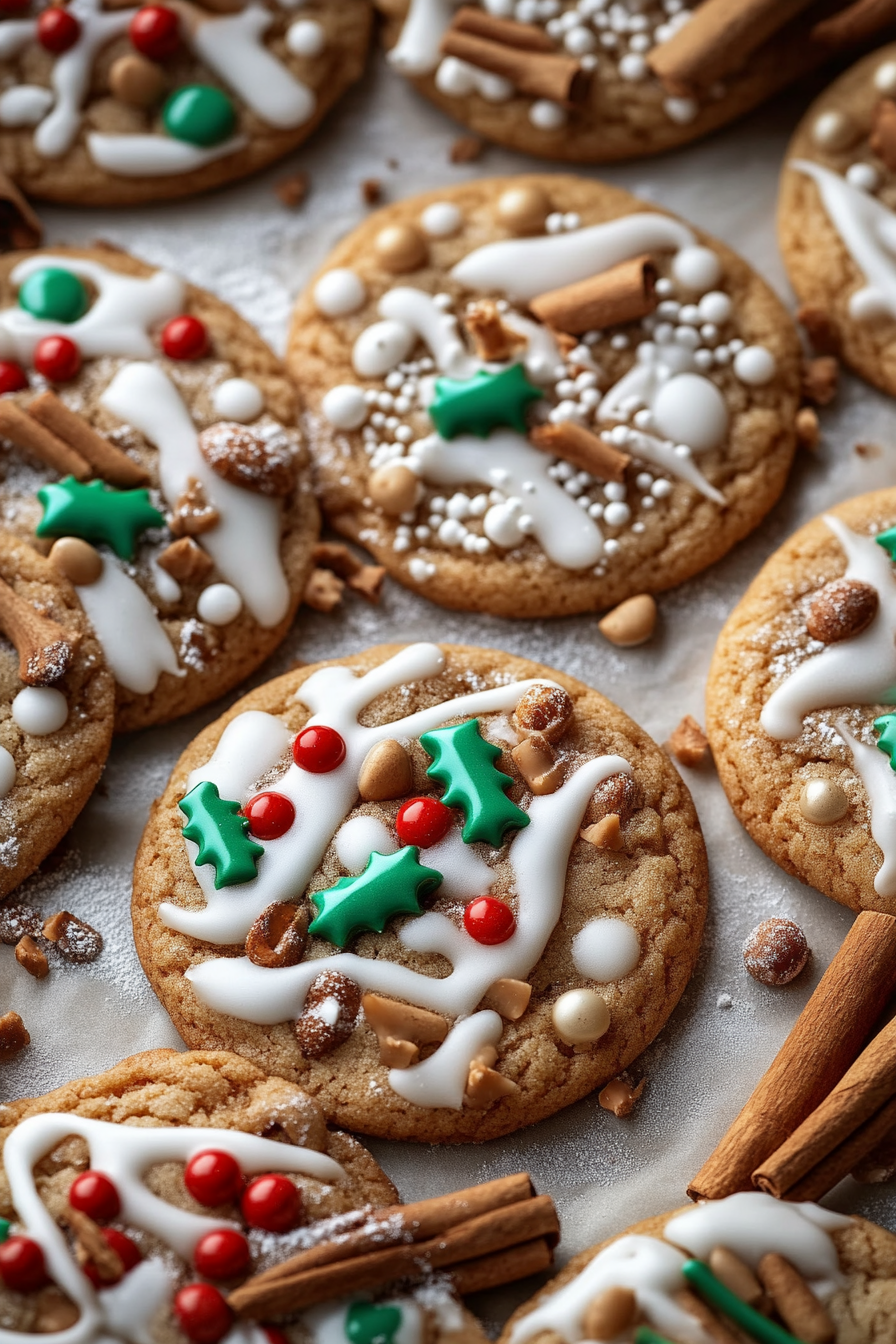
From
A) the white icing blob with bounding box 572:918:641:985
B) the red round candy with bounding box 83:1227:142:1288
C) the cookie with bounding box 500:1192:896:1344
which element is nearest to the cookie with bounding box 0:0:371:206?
the white icing blob with bounding box 572:918:641:985

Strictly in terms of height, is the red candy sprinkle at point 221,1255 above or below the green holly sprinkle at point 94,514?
below

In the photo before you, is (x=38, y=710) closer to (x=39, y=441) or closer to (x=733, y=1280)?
(x=39, y=441)

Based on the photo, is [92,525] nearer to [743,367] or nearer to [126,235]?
[126,235]

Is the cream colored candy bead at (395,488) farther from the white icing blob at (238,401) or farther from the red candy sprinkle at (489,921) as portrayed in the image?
the red candy sprinkle at (489,921)

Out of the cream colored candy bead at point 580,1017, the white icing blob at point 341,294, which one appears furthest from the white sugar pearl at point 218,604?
the cream colored candy bead at point 580,1017

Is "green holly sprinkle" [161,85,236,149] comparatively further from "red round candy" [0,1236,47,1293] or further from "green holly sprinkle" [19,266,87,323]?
"red round candy" [0,1236,47,1293]

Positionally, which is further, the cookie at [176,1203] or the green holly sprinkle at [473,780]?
the green holly sprinkle at [473,780]

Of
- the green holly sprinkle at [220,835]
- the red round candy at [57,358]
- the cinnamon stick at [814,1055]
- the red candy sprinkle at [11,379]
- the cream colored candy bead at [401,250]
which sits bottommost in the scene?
the cinnamon stick at [814,1055]

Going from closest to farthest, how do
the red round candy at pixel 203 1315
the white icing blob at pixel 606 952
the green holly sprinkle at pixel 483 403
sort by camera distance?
the red round candy at pixel 203 1315, the white icing blob at pixel 606 952, the green holly sprinkle at pixel 483 403

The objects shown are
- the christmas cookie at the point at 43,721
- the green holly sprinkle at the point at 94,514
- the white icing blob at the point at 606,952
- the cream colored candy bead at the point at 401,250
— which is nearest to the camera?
the white icing blob at the point at 606,952
